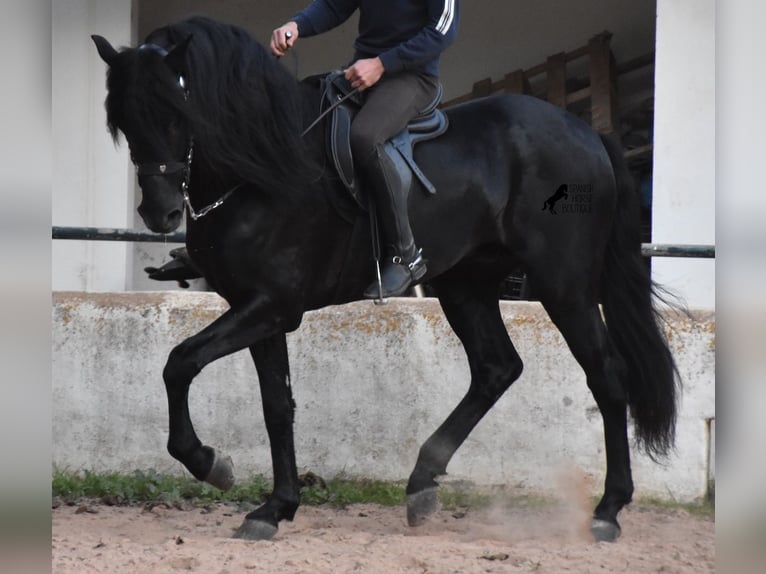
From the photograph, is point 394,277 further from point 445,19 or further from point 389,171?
point 445,19

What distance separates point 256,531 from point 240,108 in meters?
1.77

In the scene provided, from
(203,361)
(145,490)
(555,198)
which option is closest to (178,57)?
(203,361)

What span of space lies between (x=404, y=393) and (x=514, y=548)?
1.65 m

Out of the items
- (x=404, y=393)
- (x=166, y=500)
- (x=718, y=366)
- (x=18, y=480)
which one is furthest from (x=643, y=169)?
(x=18, y=480)

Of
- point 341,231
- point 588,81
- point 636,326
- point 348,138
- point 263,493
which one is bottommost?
point 263,493

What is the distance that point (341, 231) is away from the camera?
4598 millimetres

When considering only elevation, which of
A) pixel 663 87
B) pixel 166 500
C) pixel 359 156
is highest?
pixel 663 87

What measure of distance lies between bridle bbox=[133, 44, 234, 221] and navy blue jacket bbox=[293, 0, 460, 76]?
79 cm

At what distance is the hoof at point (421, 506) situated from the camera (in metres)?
4.95

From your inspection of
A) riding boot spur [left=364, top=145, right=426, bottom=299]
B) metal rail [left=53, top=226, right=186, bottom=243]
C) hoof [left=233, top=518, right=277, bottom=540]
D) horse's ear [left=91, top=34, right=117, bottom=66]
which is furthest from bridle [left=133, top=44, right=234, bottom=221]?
metal rail [left=53, top=226, right=186, bottom=243]

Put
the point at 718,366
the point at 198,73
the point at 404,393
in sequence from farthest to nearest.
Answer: the point at 404,393 → the point at 198,73 → the point at 718,366

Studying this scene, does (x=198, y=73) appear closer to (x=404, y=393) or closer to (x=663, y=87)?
(x=404, y=393)

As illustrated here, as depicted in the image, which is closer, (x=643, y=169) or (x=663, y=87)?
(x=663, y=87)

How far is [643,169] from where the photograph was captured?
379 inches
